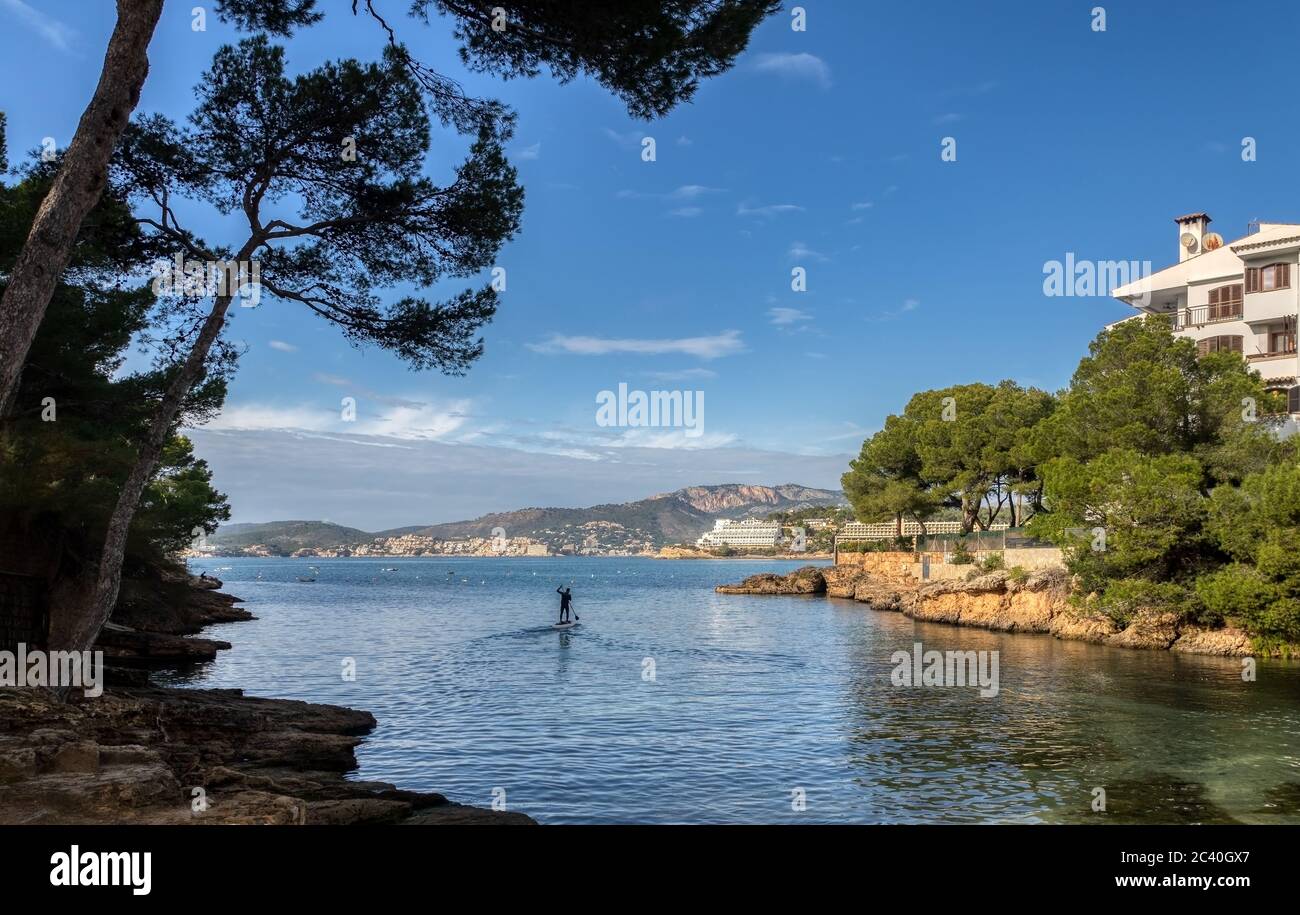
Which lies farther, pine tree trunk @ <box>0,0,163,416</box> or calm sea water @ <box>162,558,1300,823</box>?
calm sea water @ <box>162,558,1300,823</box>

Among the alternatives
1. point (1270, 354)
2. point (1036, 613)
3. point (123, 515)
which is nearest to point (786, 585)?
point (1036, 613)

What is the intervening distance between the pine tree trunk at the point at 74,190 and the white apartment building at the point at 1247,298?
49.0 metres

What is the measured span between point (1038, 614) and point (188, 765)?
41489 mm

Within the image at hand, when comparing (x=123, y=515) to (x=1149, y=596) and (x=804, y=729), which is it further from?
(x=1149, y=596)

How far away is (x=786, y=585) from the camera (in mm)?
91062

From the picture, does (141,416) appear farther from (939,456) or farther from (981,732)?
(939,456)

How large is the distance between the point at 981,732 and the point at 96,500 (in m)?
24.0

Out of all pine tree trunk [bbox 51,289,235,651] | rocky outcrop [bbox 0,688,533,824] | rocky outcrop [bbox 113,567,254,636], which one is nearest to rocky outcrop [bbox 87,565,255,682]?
rocky outcrop [bbox 113,567,254,636]

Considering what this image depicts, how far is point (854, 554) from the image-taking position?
91625 millimetres

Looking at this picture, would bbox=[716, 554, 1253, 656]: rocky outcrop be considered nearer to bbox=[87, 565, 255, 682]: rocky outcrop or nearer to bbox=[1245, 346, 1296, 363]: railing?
bbox=[1245, 346, 1296, 363]: railing

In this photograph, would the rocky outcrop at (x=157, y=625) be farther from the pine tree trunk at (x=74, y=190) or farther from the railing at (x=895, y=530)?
the railing at (x=895, y=530)

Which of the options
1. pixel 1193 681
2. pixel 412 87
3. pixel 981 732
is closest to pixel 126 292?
pixel 412 87

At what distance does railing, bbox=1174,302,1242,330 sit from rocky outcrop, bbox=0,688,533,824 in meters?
52.0

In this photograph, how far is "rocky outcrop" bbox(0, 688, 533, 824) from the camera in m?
7.98
